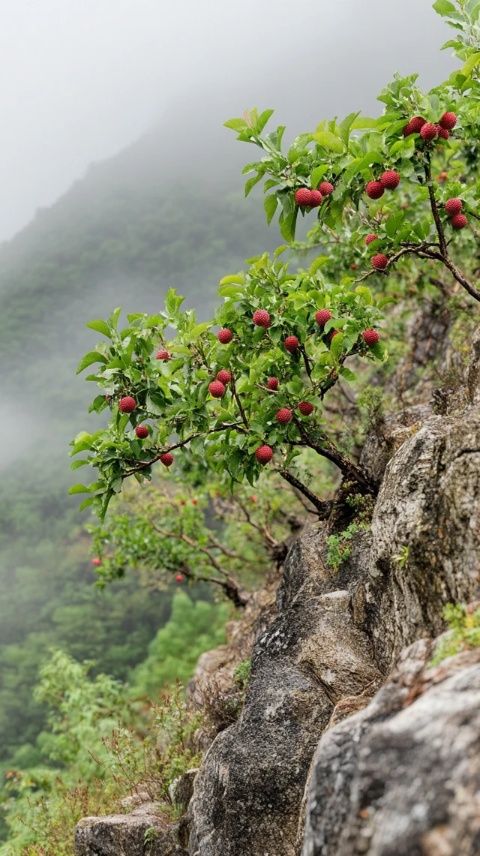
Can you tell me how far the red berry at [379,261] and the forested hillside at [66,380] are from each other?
48.5m

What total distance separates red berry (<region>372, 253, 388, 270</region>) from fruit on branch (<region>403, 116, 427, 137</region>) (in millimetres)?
1227

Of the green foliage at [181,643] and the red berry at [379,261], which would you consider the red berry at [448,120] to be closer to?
the red berry at [379,261]

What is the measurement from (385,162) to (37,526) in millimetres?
96637

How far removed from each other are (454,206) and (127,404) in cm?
403

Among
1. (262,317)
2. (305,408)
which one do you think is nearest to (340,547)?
(305,408)

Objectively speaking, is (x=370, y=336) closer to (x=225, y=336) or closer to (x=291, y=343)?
(x=291, y=343)

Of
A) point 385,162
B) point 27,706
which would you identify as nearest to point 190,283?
point 27,706

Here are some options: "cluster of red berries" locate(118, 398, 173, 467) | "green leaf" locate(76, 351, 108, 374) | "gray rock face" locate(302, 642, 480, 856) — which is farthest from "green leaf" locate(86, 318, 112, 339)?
"gray rock face" locate(302, 642, 480, 856)

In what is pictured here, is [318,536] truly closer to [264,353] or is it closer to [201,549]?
[264,353]

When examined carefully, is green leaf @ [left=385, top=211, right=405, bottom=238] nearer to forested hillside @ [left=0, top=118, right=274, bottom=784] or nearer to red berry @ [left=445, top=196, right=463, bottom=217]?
red berry @ [left=445, top=196, right=463, bottom=217]

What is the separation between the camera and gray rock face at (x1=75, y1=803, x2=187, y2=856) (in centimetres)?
758

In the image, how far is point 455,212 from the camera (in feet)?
20.6

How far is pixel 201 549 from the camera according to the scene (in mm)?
15312

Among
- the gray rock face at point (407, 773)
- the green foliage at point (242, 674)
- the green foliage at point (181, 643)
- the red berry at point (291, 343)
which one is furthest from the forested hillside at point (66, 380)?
the gray rock face at point (407, 773)
